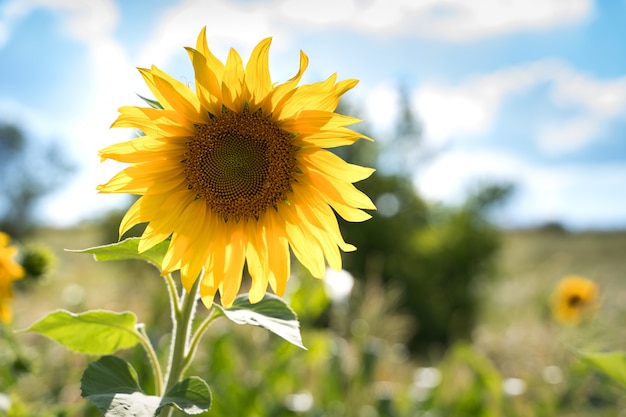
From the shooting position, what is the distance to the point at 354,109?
1510 cm

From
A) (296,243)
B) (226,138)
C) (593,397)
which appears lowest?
(593,397)

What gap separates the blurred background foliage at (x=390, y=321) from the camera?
3240 millimetres

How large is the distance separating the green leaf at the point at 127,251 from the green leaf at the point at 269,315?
191 millimetres

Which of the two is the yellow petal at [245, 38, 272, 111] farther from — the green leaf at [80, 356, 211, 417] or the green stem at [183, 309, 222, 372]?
the green leaf at [80, 356, 211, 417]

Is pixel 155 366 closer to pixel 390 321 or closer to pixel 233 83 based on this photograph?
pixel 233 83

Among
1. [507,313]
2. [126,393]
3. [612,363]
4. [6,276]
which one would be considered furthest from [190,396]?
[507,313]

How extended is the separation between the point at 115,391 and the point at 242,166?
0.60 meters

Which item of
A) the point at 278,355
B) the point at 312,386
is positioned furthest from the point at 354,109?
the point at 278,355

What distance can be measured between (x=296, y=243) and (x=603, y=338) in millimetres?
6069

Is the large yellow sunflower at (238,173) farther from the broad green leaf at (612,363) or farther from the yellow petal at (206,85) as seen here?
the broad green leaf at (612,363)

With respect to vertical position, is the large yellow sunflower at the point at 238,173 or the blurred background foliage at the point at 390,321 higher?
the large yellow sunflower at the point at 238,173

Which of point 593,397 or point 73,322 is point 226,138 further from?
point 593,397

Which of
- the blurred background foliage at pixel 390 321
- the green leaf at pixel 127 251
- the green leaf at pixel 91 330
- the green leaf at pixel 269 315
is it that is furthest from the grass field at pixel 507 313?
the green leaf at pixel 269 315

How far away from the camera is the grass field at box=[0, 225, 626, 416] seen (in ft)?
12.4
